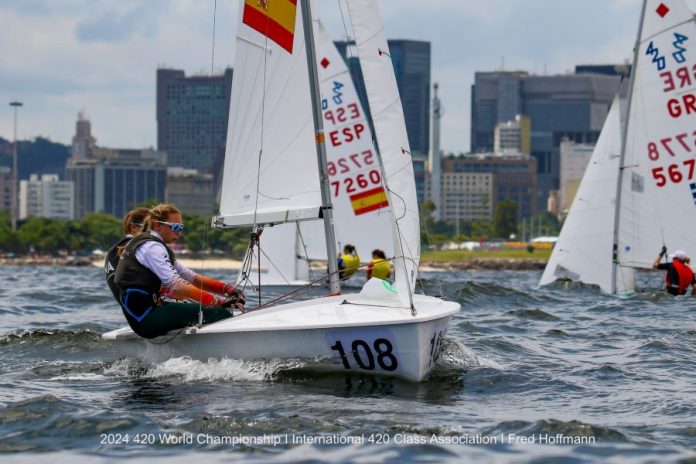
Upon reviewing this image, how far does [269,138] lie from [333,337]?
293 cm

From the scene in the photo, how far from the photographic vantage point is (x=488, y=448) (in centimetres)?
765

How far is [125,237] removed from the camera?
11.1 m

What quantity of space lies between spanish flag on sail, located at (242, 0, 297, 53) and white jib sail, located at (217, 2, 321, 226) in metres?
0.05

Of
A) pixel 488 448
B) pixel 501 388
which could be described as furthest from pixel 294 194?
pixel 488 448

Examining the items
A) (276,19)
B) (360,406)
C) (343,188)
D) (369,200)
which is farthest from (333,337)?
(369,200)

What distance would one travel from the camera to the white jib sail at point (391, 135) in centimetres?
1073

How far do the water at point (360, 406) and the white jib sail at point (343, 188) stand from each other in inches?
279

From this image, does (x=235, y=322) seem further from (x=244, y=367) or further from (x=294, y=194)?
(x=294, y=194)

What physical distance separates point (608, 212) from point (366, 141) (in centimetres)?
712

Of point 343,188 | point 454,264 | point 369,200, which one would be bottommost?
point 454,264

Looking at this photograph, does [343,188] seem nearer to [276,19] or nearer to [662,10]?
[662,10]

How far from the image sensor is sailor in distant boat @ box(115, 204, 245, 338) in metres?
10.4

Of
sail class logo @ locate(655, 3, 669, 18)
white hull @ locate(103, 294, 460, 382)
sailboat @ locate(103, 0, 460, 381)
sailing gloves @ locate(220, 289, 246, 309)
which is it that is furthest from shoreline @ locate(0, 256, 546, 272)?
white hull @ locate(103, 294, 460, 382)

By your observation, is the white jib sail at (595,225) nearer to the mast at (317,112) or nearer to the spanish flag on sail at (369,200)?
the spanish flag on sail at (369,200)
